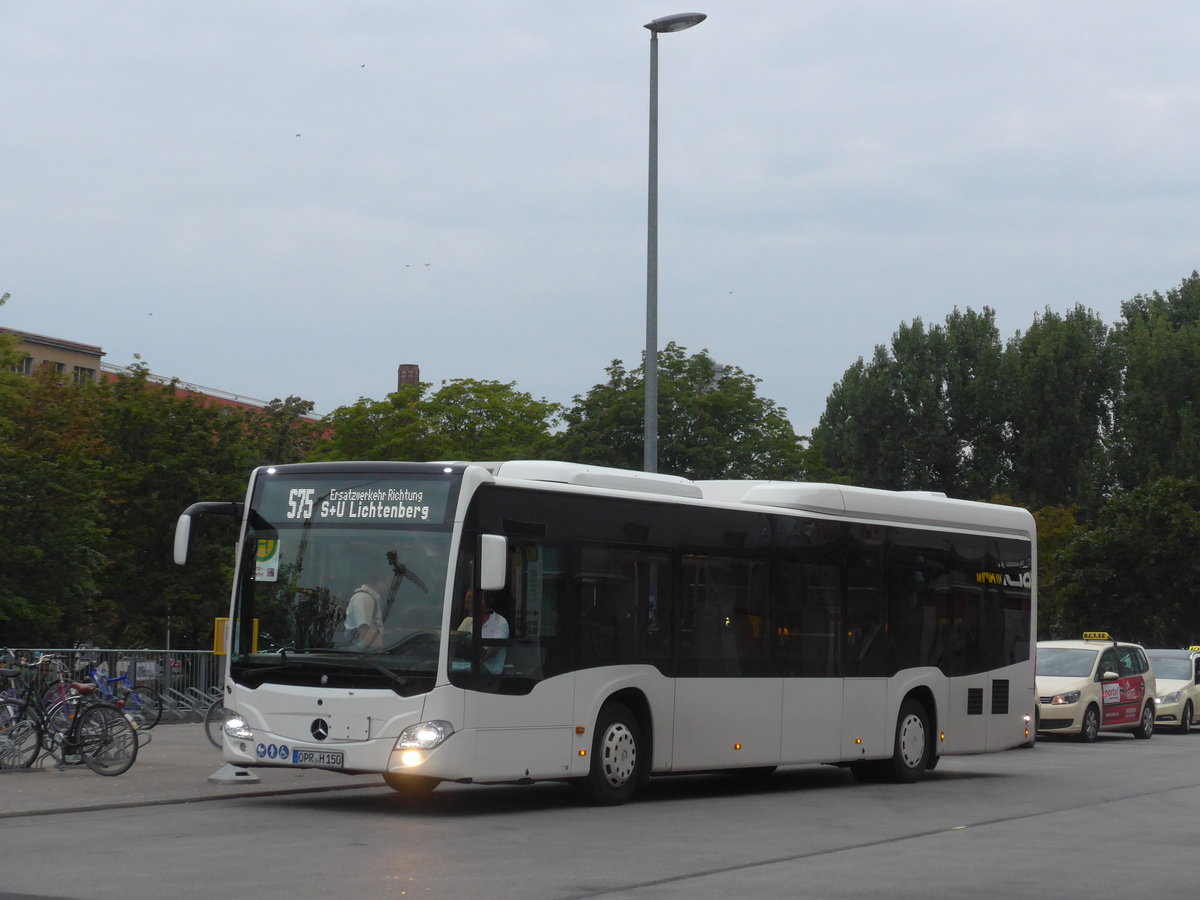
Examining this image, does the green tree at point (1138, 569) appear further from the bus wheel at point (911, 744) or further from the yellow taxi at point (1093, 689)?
the bus wheel at point (911, 744)

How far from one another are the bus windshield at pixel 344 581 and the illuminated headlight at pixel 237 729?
36cm

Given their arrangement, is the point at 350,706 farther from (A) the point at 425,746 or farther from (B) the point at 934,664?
(B) the point at 934,664

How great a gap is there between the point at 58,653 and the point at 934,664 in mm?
12735

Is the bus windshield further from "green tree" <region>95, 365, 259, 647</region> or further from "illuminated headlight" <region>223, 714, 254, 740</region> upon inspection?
"green tree" <region>95, 365, 259, 647</region>

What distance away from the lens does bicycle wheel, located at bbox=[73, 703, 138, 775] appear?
16453 millimetres

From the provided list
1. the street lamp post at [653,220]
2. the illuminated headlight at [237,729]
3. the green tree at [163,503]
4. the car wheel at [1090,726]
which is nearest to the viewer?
the illuminated headlight at [237,729]

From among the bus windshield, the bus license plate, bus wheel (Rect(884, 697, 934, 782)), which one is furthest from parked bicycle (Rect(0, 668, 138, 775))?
bus wheel (Rect(884, 697, 934, 782))

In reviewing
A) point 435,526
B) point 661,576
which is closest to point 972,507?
point 661,576

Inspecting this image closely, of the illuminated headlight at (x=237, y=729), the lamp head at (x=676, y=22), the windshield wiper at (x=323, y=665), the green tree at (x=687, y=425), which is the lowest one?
the illuminated headlight at (x=237, y=729)

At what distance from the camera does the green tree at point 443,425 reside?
58969 mm

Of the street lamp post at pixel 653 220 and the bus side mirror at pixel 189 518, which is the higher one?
the street lamp post at pixel 653 220

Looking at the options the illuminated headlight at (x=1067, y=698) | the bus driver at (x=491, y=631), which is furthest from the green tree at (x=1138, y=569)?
the bus driver at (x=491, y=631)

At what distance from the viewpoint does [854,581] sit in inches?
706

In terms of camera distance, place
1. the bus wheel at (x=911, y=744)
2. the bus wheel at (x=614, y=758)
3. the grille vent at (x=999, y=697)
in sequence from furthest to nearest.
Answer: the grille vent at (x=999, y=697) < the bus wheel at (x=911, y=744) < the bus wheel at (x=614, y=758)
